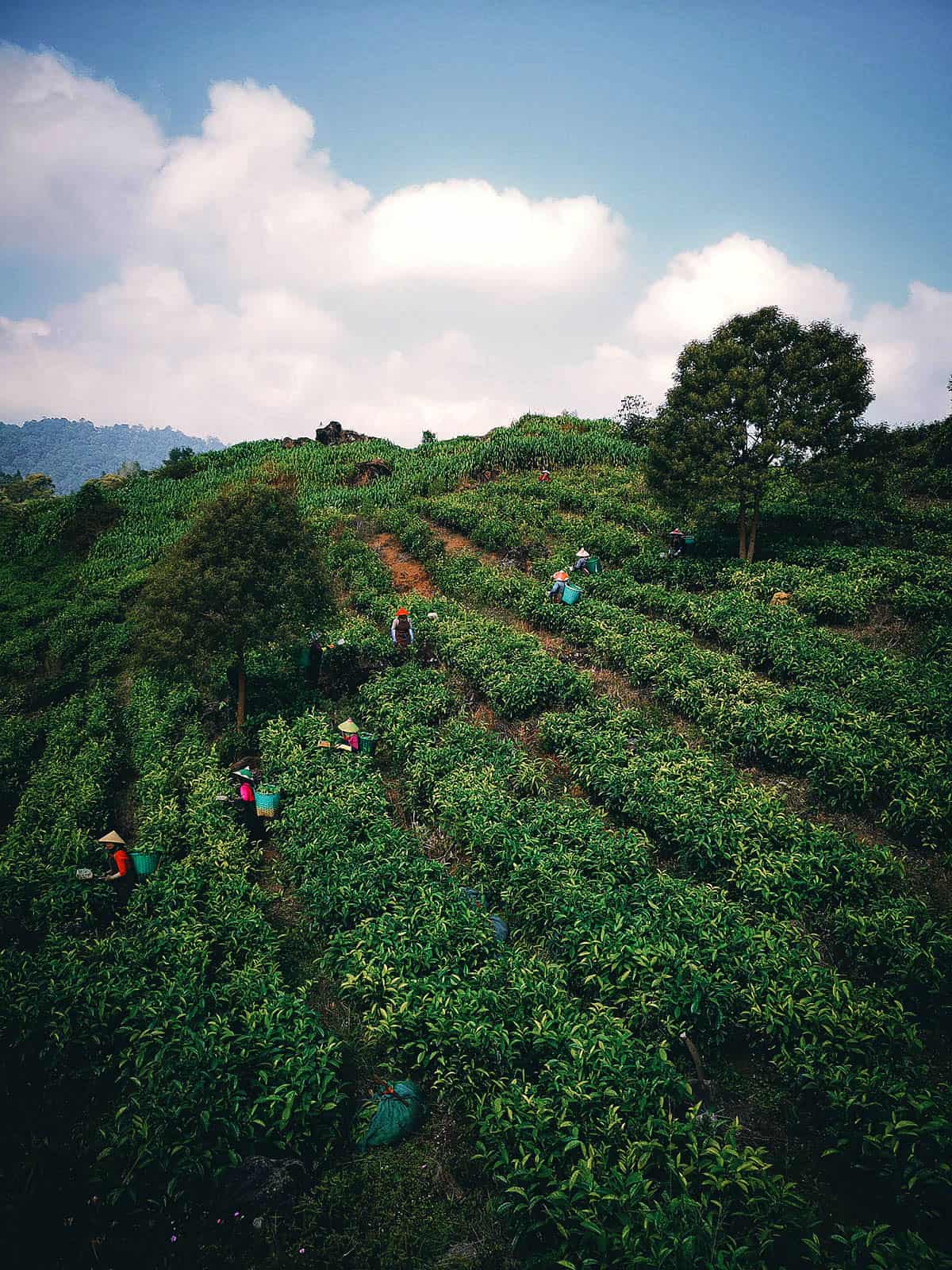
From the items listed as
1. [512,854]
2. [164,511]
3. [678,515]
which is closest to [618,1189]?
[512,854]

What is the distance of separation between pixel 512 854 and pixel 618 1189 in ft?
14.0

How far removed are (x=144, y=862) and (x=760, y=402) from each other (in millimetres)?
19091

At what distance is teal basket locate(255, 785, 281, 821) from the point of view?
35.2 feet

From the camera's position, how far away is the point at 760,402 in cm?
1714

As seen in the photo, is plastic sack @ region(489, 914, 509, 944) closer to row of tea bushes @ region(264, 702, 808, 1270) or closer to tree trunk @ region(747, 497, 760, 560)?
row of tea bushes @ region(264, 702, 808, 1270)

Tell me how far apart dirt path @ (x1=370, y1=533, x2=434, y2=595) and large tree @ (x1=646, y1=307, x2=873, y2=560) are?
9571mm

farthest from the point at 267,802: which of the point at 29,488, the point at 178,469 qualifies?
the point at 29,488

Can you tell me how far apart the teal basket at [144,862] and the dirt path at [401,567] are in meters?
12.6

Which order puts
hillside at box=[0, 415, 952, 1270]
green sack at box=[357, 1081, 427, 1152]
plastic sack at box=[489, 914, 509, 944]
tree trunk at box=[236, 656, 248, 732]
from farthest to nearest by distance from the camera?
tree trunk at box=[236, 656, 248, 732] → plastic sack at box=[489, 914, 509, 944] → green sack at box=[357, 1081, 427, 1152] → hillside at box=[0, 415, 952, 1270]

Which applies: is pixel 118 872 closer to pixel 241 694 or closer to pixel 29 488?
pixel 241 694

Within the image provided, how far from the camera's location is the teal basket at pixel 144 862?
9.55 metres

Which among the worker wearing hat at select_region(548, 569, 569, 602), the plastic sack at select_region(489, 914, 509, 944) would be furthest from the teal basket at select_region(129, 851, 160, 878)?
the worker wearing hat at select_region(548, 569, 569, 602)

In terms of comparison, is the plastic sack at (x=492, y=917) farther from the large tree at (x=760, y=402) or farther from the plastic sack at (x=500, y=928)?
the large tree at (x=760, y=402)

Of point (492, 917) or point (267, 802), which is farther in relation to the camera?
point (267, 802)
